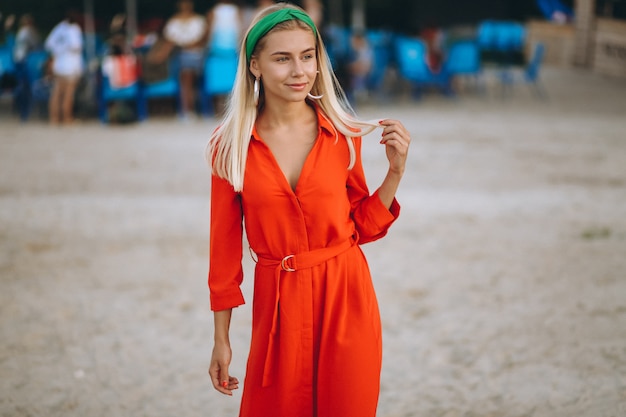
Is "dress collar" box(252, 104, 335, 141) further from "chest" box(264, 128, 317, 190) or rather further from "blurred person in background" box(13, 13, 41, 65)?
"blurred person in background" box(13, 13, 41, 65)

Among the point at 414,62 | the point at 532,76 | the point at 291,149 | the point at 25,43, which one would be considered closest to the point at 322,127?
the point at 291,149

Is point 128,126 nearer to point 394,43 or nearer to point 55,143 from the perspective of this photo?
point 55,143

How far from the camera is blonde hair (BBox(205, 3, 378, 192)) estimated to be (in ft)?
7.15

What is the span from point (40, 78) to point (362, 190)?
1157 centimetres

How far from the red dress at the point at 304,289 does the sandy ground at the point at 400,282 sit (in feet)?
4.98

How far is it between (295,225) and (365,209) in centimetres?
25

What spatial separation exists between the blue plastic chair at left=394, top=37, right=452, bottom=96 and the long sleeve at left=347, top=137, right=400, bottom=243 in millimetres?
11822

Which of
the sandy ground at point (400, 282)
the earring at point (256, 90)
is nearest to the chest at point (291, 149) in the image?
the earring at point (256, 90)

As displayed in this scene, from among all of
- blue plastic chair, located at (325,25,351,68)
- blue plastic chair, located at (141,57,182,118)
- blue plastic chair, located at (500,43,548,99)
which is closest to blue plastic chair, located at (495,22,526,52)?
blue plastic chair, located at (500,43,548,99)

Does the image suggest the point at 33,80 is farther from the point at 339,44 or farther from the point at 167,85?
the point at 339,44

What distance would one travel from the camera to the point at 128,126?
12.3 metres

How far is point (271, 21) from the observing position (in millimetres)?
2178

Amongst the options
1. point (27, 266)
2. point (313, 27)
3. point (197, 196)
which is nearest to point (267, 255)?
point (313, 27)

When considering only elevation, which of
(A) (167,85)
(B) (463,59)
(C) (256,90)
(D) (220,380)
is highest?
(C) (256,90)
